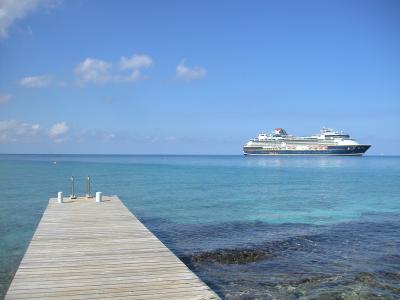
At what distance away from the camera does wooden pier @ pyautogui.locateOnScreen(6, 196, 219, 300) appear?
22.1 ft

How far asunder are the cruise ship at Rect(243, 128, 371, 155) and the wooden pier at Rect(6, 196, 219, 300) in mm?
128599

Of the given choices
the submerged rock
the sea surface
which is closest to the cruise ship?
the sea surface

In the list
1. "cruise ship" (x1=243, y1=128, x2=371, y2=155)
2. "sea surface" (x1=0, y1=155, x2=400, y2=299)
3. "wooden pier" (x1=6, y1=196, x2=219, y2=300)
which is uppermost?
"cruise ship" (x1=243, y1=128, x2=371, y2=155)

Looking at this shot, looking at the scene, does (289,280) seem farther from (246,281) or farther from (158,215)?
(158,215)

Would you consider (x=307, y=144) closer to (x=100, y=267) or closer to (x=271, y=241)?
(x=271, y=241)

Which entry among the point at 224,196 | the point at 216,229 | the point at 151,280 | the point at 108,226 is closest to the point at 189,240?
the point at 216,229

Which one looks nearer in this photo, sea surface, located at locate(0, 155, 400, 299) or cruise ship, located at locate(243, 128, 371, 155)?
sea surface, located at locate(0, 155, 400, 299)

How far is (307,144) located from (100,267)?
13450 cm

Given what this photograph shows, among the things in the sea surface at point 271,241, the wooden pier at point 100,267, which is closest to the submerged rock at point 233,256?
the sea surface at point 271,241

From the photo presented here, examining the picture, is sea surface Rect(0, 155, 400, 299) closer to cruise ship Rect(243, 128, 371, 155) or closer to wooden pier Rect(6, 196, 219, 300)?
wooden pier Rect(6, 196, 219, 300)

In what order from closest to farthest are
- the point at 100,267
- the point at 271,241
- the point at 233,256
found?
the point at 100,267 < the point at 233,256 < the point at 271,241

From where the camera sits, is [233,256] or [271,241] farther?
[271,241]

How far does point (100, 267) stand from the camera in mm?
8227

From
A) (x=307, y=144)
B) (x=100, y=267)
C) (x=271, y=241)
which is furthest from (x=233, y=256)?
(x=307, y=144)
